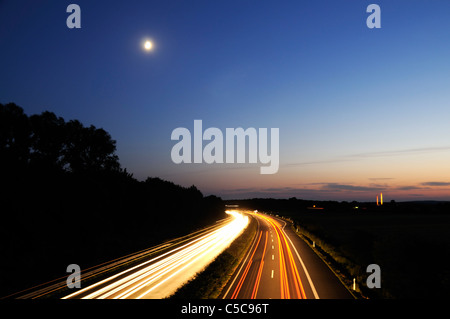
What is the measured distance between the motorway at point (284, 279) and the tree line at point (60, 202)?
1693 centimetres

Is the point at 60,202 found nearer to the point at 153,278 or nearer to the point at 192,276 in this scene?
the point at 153,278

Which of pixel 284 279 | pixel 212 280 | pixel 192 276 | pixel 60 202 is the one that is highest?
pixel 60 202

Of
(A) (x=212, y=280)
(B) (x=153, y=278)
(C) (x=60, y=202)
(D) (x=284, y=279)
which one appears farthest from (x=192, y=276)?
(C) (x=60, y=202)

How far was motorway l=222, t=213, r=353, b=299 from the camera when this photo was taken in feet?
67.7

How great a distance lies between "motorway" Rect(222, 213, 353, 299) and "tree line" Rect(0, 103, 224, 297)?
1693 cm

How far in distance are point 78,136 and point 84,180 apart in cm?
1470

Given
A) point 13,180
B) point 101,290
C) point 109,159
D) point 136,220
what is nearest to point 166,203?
point 136,220

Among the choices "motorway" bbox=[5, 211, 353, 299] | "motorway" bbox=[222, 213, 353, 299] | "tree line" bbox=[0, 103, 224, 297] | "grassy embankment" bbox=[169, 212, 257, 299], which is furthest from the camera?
"tree line" bbox=[0, 103, 224, 297]

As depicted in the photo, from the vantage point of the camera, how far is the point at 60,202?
1623 inches

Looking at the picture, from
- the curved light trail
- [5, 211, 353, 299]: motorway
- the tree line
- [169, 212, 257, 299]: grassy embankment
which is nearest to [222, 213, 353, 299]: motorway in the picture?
[5, 211, 353, 299]: motorway

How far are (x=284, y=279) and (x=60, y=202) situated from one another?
35.2 m

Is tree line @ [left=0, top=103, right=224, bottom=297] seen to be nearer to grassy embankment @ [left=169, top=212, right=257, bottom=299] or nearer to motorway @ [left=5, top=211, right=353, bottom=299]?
motorway @ [left=5, top=211, right=353, bottom=299]
